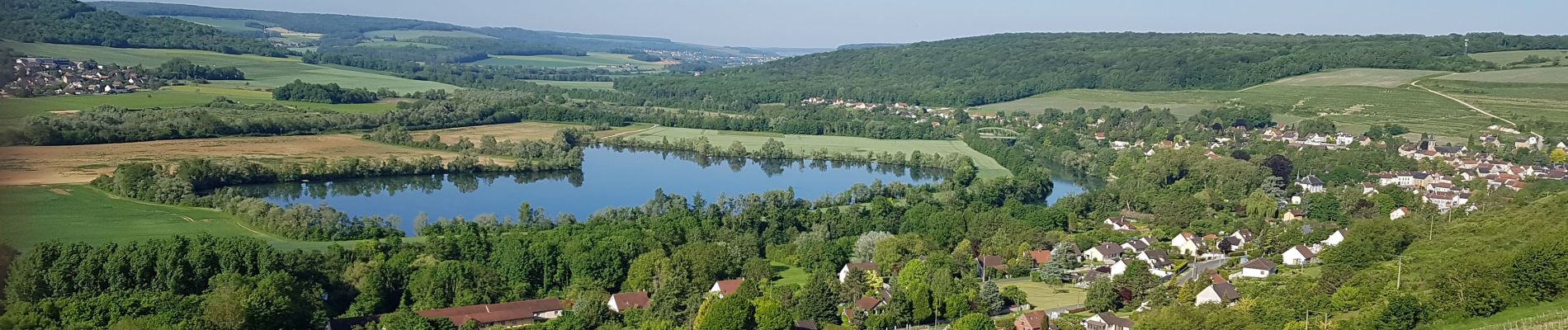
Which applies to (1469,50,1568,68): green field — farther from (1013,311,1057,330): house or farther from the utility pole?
(1013,311,1057,330): house

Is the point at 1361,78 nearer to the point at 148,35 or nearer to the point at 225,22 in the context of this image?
the point at 148,35

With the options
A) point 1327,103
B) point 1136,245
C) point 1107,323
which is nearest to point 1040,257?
point 1136,245

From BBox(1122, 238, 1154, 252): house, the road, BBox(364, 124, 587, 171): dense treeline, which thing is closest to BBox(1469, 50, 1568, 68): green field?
BBox(1122, 238, 1154, 252): house

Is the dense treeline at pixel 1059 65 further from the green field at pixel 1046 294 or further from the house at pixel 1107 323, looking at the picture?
the house at pixel 1107 323

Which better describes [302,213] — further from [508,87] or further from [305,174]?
[508,87]

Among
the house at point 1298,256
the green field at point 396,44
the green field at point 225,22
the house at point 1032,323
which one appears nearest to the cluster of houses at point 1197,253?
the house at point 1298,256

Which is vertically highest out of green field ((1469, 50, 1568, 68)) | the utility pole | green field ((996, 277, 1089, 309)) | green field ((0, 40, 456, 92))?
green field ((1469, 50, 1568, 68))
